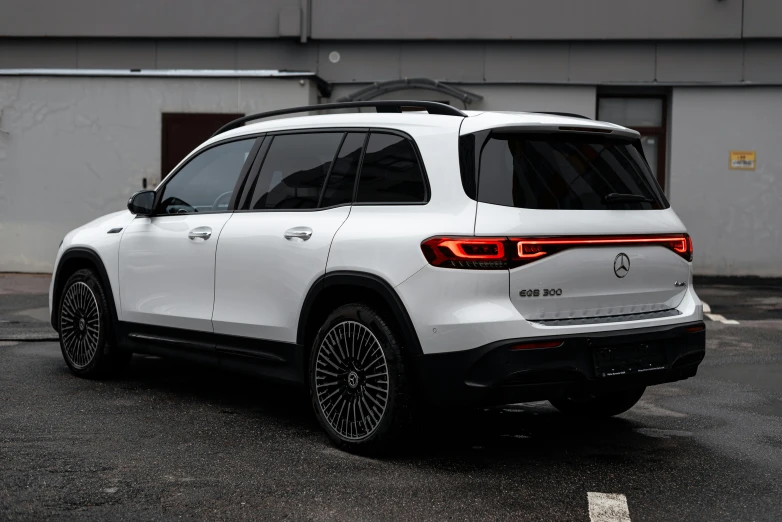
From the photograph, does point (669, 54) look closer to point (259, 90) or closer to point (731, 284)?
point (731, 284)

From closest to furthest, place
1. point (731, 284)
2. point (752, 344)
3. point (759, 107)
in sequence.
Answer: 1. point (752, 344)
2. point (731, 284)
3. point (759, 107)

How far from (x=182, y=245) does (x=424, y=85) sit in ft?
36.7

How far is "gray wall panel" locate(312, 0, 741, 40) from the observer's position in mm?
16969

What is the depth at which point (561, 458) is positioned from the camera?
201 inches

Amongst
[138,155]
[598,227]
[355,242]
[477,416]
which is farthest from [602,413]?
[138,155]

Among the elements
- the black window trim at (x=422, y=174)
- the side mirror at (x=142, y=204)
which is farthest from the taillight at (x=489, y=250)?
the side mirror at (x=142, y=204)

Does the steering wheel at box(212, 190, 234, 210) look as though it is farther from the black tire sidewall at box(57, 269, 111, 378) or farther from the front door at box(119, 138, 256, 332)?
the black tire sidewall at box(57, 269, 111, 378)

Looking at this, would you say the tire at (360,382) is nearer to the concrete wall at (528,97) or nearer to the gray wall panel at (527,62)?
the concrete wall at (528,97)

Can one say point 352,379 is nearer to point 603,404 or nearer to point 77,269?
point 603,404

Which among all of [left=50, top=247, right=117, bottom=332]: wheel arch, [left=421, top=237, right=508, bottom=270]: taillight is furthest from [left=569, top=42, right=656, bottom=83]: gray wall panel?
[left=421, top=237, right=508, bottom=270]: taillight

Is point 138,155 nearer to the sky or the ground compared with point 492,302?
nearer to the sky

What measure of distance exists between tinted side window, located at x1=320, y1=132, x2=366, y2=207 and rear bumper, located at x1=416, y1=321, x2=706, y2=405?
3.62 feet

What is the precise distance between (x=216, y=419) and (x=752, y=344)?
5.88 metres

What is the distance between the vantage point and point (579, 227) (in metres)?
4.78
